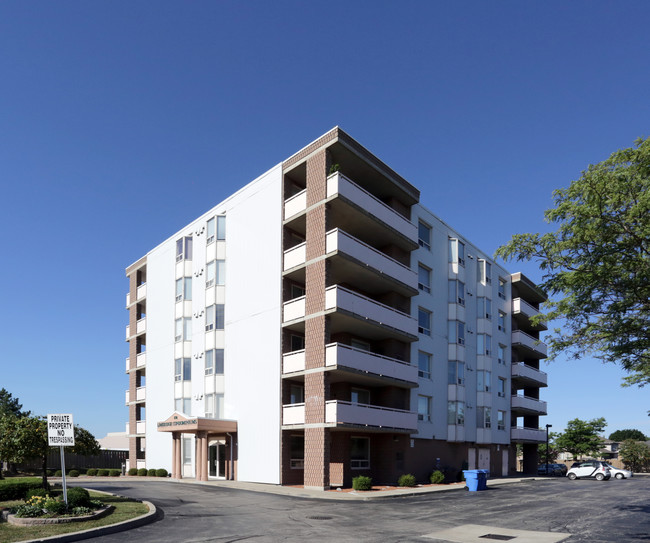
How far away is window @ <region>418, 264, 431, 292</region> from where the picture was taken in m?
39.9

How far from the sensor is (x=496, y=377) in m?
49.4

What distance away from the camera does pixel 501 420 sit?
50125mm

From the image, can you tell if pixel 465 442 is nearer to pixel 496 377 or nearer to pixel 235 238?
pixel 496 377

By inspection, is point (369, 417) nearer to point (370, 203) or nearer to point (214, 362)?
point (214, 362)

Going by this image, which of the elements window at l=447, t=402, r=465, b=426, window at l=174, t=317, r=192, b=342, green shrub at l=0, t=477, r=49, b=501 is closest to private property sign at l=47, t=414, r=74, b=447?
green shrub at l=0, t=477, r=49, b=501

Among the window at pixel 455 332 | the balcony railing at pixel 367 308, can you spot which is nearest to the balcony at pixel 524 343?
the window at pixel 455 332

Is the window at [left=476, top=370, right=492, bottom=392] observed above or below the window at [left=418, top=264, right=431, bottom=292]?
below

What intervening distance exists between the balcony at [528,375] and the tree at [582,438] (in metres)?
31.2

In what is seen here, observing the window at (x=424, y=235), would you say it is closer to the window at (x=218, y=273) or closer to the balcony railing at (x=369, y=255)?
the balcony railing at (x=369, y=255)

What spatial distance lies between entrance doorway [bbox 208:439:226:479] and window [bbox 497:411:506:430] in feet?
80.0

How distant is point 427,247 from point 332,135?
42.3ft

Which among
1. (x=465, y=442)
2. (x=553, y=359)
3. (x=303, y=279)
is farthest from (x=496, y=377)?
(x=553, y=359)

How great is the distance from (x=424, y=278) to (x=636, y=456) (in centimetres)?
4866

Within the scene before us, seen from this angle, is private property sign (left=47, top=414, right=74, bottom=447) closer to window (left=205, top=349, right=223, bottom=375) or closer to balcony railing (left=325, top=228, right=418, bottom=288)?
balcony railing (left=325, top=228, right=418, bottom=288)
